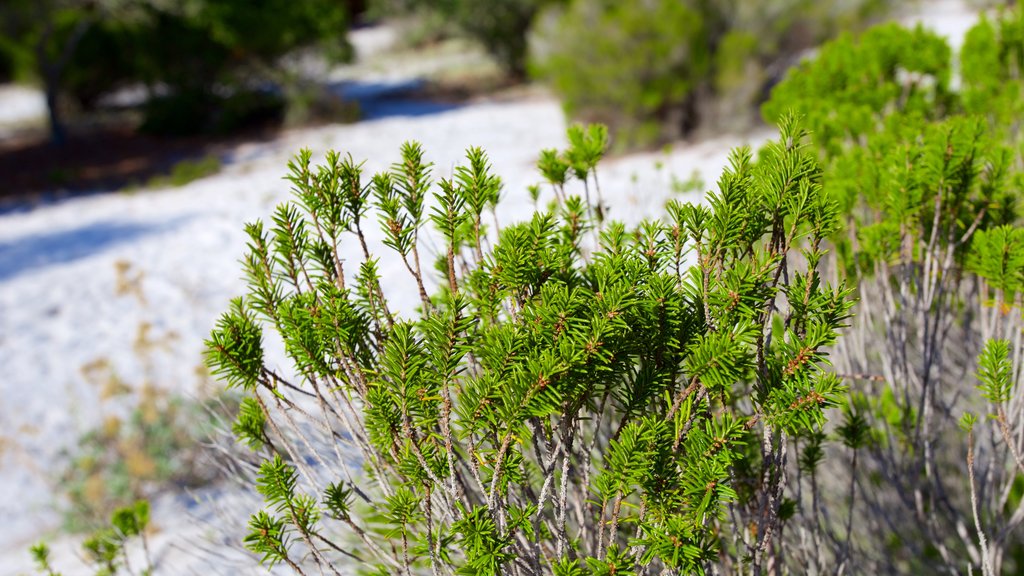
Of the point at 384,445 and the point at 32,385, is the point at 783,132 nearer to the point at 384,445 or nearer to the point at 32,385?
the point at 384,445

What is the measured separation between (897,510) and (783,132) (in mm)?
1528

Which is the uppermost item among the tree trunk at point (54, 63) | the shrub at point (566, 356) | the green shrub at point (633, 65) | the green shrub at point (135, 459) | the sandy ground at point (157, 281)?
the tree trunk at point (54, 63)

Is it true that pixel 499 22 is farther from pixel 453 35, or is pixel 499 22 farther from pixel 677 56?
pixel 677 56

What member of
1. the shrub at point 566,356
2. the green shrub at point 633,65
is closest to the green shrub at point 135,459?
the shrub at point 566,356

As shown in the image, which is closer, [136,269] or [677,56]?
[136,269]

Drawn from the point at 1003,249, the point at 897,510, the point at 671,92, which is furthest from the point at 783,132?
the point at 671,92

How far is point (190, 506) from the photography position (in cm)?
360

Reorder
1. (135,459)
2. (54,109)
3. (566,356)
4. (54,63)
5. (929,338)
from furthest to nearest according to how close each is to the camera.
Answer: (54,63), (54,109), (135,459), (929,338), (566,356)

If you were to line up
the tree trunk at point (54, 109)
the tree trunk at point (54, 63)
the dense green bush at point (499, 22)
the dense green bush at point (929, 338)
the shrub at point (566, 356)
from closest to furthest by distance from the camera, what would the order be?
1. the shrub at point (566, 356)
2. the dense green bush at point (929, 338)
3. the tree trunk at point (54, 63)
4. the tree trunk at point (54, 109)
5. the dense green bush at point (499, 22)

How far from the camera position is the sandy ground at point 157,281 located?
142 inches

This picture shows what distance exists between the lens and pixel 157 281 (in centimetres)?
622

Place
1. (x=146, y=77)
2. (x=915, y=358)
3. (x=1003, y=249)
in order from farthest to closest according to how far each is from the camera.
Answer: (x=146, y=77) → (x=915, y=358) → (x=1003, y=249)

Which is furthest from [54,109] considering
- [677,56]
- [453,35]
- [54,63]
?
[677,56]

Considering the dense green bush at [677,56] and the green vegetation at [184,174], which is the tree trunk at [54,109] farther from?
the dense green bush at [677,56]
